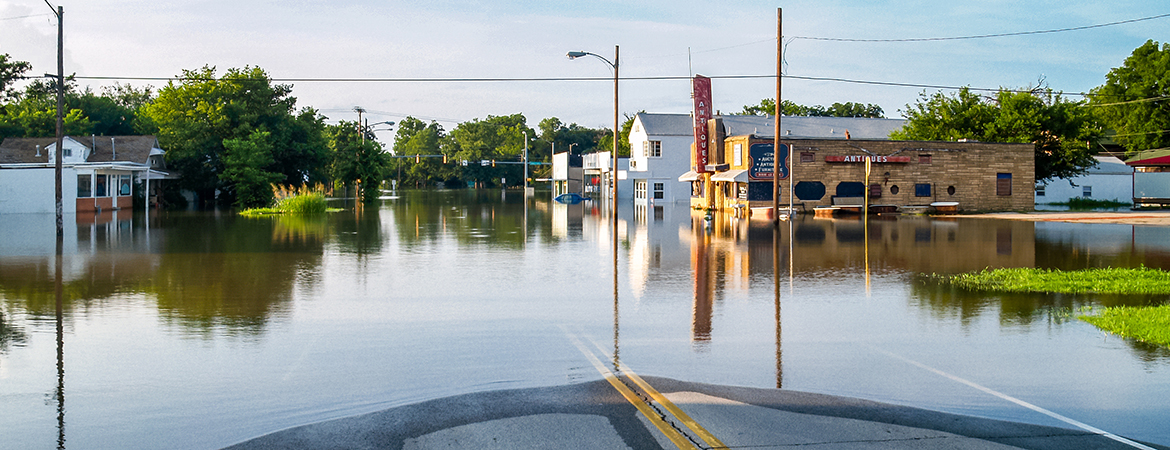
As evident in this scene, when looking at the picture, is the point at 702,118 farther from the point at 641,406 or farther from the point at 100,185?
the point at 641,406

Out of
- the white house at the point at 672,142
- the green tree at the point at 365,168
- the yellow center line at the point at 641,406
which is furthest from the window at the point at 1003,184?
the yellow center line at the point at 641,406

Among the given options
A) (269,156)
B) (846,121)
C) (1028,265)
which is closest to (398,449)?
(1028,265)

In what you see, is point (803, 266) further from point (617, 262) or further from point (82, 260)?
point (82, 260)

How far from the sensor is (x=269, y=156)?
59.3 m

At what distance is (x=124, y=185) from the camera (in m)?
56.5

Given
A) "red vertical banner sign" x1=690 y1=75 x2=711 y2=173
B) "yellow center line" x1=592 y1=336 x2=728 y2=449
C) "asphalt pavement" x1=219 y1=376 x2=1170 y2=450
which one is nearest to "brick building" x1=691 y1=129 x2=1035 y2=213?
"red vertical banner sign" x1=690 y1=75 x2=711 y2=173

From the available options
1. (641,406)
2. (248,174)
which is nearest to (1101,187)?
(248,174)

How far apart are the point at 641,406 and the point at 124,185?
188 ft

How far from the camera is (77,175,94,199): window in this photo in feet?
163

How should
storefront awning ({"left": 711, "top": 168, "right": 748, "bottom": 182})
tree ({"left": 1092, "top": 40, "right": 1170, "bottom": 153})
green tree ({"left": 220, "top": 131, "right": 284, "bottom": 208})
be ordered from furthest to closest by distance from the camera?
tree ({"left": 1092, "top": 40, "right": 1170, "bottom": 153})
green tree ({"left": 220, "top": 131, "right": 284, "bottom": 208})
storefront awning ({"left": 711, "top": 168, "right": 748, "bottom": 182})

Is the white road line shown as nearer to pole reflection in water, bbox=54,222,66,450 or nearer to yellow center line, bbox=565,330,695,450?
yellow center line, bbox=565,330,695,450

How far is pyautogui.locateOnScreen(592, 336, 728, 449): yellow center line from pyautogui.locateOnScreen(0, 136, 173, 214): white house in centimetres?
4402

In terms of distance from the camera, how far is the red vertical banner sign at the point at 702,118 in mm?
57594

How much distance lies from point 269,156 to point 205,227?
2500 cm
